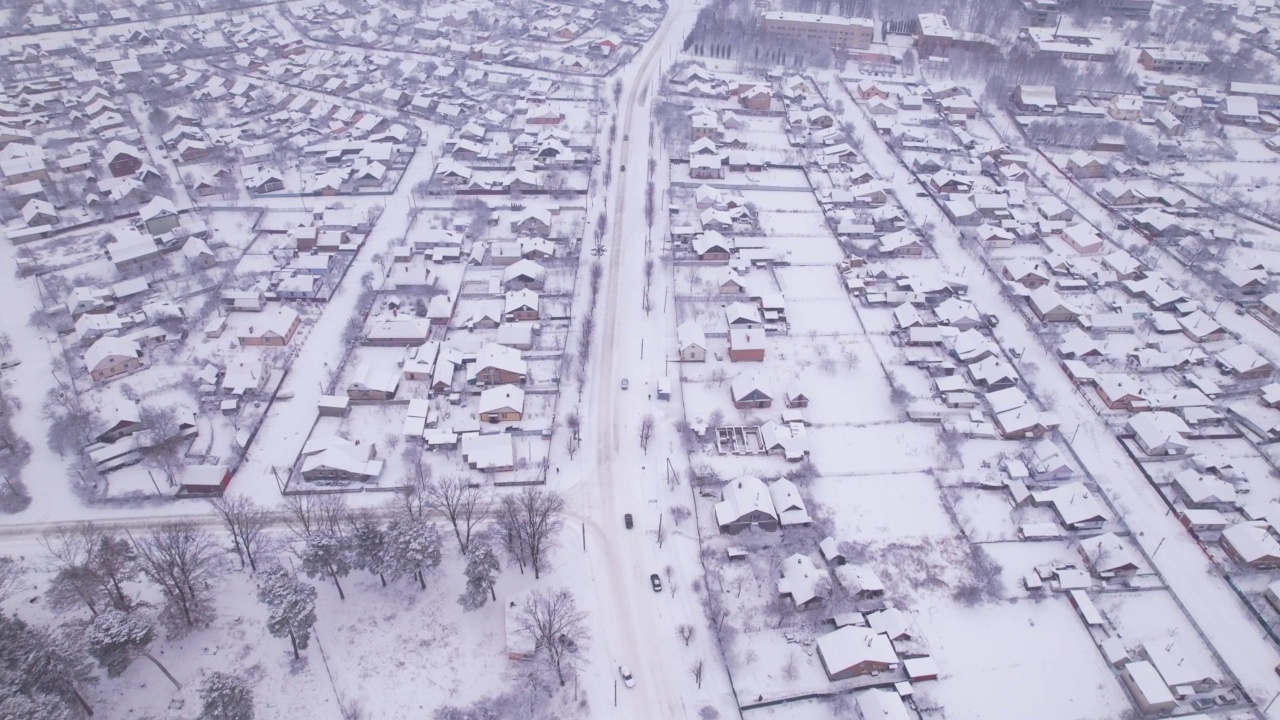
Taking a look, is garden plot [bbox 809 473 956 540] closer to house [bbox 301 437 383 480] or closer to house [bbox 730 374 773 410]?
house [bbox 730 374 773 410]

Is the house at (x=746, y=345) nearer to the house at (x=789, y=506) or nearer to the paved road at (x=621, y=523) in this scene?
the paved road at (x=621, y=523)

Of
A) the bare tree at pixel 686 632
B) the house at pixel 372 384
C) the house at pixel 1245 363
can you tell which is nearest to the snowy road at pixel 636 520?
the bare tree at pixel 686 632

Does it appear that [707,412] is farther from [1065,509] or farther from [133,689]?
[133,689]

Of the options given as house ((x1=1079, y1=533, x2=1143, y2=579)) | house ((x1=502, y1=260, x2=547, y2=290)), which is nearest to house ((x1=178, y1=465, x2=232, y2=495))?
house ((x1=502, y1=260, x2=547, y2=290))

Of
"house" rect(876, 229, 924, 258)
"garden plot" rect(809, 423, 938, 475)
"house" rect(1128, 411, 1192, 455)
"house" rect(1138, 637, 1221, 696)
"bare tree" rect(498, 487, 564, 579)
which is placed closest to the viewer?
"house" rect(1138, 637, 1221, 696)

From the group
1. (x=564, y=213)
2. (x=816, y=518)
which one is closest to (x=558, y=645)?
(x=816, y=518)
